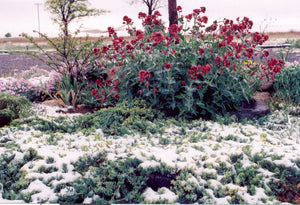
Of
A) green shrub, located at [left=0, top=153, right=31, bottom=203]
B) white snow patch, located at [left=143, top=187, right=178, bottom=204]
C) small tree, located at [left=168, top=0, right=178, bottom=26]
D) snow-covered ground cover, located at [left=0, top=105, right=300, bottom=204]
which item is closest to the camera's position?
white snow patch, located at [left=143, top=187, right=178, bottom=204]

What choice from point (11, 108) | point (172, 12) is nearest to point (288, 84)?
point (172, 12)

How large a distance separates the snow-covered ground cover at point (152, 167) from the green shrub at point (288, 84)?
334 cm

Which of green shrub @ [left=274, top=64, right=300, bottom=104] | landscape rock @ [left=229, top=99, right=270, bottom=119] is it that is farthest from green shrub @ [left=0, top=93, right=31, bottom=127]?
green shrub @ [left=274, top=64, right=300, bottom=104]

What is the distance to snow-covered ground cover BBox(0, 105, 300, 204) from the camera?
2.72 metres

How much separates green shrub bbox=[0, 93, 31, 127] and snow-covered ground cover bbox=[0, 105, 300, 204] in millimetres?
1098

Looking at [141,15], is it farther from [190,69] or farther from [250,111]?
[250,111]

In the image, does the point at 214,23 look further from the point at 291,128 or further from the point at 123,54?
the point at 291,128

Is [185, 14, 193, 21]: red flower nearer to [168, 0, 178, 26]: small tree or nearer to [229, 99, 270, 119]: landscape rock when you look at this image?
[229, 99, 270, 119]: landscape rock

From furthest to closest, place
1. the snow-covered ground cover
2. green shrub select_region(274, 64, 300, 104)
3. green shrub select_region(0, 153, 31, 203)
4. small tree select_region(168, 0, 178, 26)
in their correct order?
small tree select_region(168, 0, 178, 26) < green shrub select_region(274, 64, 300, 104) < green shrub select_region(0, 153, 31, 203) < the snow-covered ground cover

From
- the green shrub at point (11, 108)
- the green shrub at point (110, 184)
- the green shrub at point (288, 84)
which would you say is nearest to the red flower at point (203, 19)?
the green shrub at point (288, 84)

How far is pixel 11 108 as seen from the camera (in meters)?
5.12

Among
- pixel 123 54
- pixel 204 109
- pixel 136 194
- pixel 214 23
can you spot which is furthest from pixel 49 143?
pixel 214 23

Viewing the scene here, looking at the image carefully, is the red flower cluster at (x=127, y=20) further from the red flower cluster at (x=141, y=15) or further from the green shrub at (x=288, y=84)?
the green shrub at (x=288, y=84)

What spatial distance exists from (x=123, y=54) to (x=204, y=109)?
1.78m
